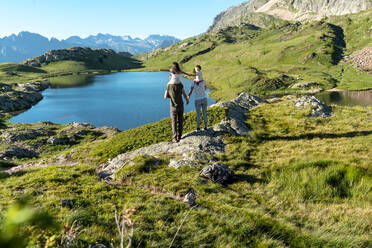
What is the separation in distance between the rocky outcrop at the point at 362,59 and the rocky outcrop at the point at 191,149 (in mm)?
185946

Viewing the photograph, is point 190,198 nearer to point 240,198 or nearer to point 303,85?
point 240,198

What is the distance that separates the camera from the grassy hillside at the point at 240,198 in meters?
6.03

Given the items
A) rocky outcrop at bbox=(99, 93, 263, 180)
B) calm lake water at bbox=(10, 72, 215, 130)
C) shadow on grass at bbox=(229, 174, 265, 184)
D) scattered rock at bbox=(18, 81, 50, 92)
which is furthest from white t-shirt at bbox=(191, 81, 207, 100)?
scattered rock at bbox=(18, 81, 50, 92)

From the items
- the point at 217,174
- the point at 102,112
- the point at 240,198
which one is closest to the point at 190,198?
the point at 240,198

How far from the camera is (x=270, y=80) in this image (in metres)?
135

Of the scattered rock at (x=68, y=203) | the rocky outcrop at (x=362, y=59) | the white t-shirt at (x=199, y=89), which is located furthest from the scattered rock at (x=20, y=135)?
the rocky outcrop at (x=362, y=59)

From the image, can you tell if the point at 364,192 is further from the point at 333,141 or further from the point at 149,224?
the point at 149,224

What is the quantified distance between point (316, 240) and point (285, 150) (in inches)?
346

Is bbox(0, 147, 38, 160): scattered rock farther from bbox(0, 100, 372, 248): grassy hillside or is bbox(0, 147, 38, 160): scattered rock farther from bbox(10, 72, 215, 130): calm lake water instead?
bbox(10, 72, 215, 130): calm lake water

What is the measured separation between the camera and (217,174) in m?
10.7

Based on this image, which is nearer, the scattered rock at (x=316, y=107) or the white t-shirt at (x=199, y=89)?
the white t-shirt at (x=199, y=89)

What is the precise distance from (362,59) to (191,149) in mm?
210330

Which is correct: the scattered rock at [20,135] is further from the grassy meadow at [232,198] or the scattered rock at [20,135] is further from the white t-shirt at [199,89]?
the white t-shirt at [199,89]

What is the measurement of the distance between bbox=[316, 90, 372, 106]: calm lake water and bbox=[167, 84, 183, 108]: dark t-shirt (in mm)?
109283
